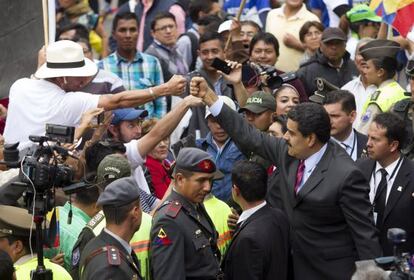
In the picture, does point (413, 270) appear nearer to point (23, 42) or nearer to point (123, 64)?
point (23, 42)

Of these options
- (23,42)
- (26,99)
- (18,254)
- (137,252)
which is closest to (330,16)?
(23,42)

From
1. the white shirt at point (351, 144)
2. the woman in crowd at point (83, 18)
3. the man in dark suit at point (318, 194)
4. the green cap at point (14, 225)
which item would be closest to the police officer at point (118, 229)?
the green cap at point (14, 225)

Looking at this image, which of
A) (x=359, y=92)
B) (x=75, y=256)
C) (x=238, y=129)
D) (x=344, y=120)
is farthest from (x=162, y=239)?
(x=359, y=92)

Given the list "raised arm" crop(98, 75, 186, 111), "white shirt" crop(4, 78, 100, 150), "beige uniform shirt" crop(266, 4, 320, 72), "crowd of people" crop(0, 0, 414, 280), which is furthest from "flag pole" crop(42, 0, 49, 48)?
"beige uniform shirt" crop(266, 4, 320, 72)

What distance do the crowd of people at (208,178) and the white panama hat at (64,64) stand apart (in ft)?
0.05

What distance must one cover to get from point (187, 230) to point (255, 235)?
629 mm

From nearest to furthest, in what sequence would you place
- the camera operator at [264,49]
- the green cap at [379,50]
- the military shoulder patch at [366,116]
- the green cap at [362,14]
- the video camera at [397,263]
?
the video camera at [397,263], the military shoulder patch at [366,116], the green cap at [379,50], the camera operator at [264,49], the green cap at [362,14]

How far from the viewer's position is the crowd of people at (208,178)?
748 centimetres

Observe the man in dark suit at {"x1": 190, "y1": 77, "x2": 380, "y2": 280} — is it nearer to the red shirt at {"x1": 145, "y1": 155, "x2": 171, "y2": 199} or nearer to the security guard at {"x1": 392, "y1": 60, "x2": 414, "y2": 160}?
the security guard at {"x1": 392, "y1": 60, "x2": 414, "y2": 160}

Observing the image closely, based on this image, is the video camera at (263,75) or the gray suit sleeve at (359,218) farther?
the video camera at (263,75)

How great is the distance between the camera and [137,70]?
13.2 m

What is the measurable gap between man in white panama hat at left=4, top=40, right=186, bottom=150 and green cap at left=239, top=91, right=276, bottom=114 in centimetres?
96

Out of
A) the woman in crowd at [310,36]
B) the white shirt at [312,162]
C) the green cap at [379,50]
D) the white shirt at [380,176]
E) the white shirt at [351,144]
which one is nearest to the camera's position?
the white shirt at [312,162]

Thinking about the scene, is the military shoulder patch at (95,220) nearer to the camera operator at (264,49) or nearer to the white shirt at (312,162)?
the white shirt at (312,162)
